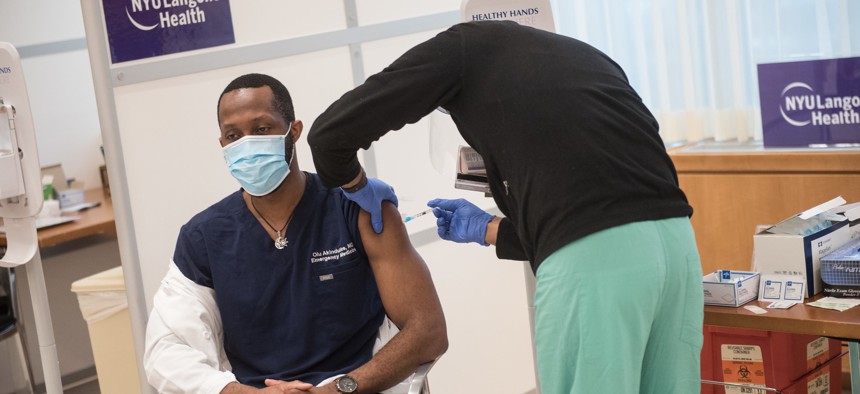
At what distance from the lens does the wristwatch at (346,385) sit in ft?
7.01

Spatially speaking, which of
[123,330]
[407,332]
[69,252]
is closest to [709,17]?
[407,332]

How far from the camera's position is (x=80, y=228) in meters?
4.29

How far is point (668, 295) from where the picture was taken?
5.75 ft

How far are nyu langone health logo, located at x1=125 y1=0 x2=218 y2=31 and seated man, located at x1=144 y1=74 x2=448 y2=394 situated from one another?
34cm

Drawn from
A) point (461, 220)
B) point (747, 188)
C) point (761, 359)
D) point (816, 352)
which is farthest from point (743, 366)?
point (747, 188)

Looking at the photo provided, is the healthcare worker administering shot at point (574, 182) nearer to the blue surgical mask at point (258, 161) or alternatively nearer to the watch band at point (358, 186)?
the watch band at point (358, 186)

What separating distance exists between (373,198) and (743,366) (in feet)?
3.60

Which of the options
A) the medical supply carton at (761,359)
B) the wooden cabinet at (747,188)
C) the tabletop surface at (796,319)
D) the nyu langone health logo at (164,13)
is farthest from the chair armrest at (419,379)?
the wooden cabinet at (747,188)

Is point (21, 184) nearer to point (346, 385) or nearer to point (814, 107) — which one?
point (346, 385)

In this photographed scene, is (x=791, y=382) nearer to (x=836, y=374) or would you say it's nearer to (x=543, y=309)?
(x=836, y=374)

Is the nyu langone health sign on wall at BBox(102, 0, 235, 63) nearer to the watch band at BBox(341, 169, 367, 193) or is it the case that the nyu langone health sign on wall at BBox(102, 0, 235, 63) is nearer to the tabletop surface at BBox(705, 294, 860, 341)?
the watch band at BBox(341, 169, 367, 193)

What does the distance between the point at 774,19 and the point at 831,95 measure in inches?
22.7

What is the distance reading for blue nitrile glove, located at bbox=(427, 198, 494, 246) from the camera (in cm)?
214

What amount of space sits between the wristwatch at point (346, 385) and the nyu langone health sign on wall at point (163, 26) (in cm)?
103
